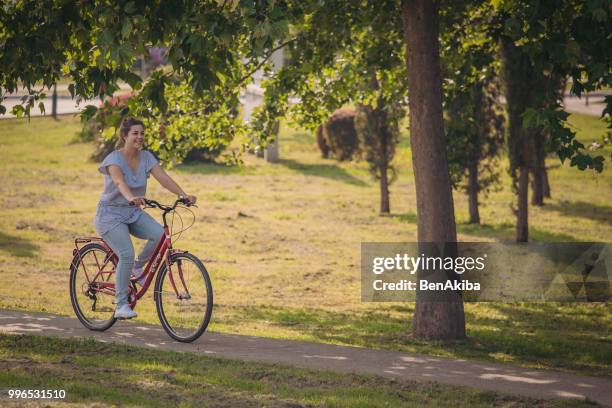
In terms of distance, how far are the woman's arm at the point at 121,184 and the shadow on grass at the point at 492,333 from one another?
9.97 ft

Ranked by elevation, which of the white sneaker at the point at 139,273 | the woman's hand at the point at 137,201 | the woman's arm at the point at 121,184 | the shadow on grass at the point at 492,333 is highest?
the woman's arm at the point at 121,184

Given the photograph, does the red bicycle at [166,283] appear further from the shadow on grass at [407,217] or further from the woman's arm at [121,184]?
the shadow on grass at [407,217]

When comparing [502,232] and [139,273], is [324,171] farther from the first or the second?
[139,273]

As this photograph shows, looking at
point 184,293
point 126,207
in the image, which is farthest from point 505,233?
point 126,207

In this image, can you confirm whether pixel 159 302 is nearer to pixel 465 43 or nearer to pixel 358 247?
pixel 465 43

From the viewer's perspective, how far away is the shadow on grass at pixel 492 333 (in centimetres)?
1033

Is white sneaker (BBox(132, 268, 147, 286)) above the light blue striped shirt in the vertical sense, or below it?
below

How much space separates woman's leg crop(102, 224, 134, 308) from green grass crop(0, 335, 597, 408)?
0.75m

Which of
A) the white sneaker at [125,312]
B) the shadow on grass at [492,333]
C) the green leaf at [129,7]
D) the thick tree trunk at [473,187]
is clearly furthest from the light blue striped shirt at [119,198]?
the thick tree trunk at [473,187]

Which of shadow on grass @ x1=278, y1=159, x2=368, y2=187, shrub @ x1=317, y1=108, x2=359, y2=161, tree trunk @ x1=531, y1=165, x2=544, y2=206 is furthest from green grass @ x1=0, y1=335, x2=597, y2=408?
shrub @ x1=317, y1=108, x2=359, y2=161

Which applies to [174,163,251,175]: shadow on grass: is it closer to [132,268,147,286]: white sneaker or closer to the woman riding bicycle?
[132,268,147,286]: white sneaker

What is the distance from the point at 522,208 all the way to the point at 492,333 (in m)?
8.23

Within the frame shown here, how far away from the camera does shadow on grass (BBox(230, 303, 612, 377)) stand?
33.9 feet

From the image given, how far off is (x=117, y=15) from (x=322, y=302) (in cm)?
680
